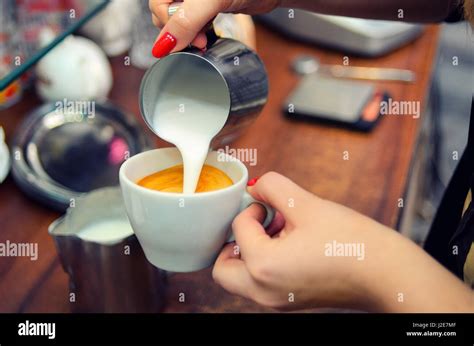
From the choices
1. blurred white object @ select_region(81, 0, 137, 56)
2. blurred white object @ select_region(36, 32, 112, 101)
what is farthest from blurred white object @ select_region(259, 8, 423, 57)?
blurred white object @ select_region(36, 32, 112, 101)

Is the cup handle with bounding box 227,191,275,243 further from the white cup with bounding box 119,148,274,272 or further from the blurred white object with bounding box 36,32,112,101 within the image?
the blurred white object with bounding box 36,32,112,101

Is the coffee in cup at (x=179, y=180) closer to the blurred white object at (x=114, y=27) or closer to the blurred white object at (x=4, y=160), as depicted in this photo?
the blurred white object at (x=4, y=160)

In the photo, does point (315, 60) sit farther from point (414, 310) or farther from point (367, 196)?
point (414, 310)

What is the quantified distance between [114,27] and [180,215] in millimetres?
636

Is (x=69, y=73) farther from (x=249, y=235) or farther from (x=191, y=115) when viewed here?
(x=249, y=235)

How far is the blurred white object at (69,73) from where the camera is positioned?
808mm

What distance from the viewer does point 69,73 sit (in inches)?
31.7

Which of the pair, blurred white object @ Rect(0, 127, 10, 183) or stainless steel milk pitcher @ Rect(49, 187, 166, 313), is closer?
stainless steel milk pitcher @ Rect(49, 187, 166, 313)

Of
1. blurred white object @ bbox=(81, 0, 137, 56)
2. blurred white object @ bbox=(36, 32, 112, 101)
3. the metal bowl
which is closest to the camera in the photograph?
the metal bowl

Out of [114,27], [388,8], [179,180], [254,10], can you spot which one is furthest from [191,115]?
[114,27]

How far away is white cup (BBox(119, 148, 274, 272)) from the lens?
1.43 ft

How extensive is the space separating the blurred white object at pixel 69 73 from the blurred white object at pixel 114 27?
148 millimetres

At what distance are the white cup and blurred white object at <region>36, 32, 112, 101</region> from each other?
35cm
